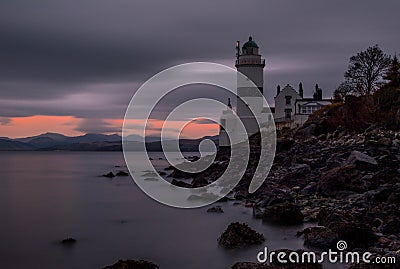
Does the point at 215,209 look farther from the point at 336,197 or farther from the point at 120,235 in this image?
the point at 336,197

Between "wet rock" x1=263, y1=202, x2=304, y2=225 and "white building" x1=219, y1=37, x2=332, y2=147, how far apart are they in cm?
2705

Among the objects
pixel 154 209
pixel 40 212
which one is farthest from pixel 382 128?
pixel 40 212

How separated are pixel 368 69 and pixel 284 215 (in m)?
23.2

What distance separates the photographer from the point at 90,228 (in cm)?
1396

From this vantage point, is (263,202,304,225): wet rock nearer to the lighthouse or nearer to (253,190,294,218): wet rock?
(253,190,294,218): wet rock

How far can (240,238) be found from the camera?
9.77 m

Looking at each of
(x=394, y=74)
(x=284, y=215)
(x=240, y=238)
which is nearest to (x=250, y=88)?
(x=394, y=74)

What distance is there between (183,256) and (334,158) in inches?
359

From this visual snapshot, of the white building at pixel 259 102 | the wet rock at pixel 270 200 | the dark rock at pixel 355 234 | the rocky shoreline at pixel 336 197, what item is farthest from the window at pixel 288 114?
the dark rock at pixel 355 234

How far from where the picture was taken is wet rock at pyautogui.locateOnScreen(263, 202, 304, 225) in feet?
36.0

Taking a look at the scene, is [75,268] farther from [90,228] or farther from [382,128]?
[382,128]

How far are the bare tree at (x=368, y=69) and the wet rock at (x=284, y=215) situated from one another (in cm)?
2100

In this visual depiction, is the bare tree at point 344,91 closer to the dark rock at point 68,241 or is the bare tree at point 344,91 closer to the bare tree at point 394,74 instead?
the bare tree at point 394,74

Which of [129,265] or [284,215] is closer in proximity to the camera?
[129,265]
